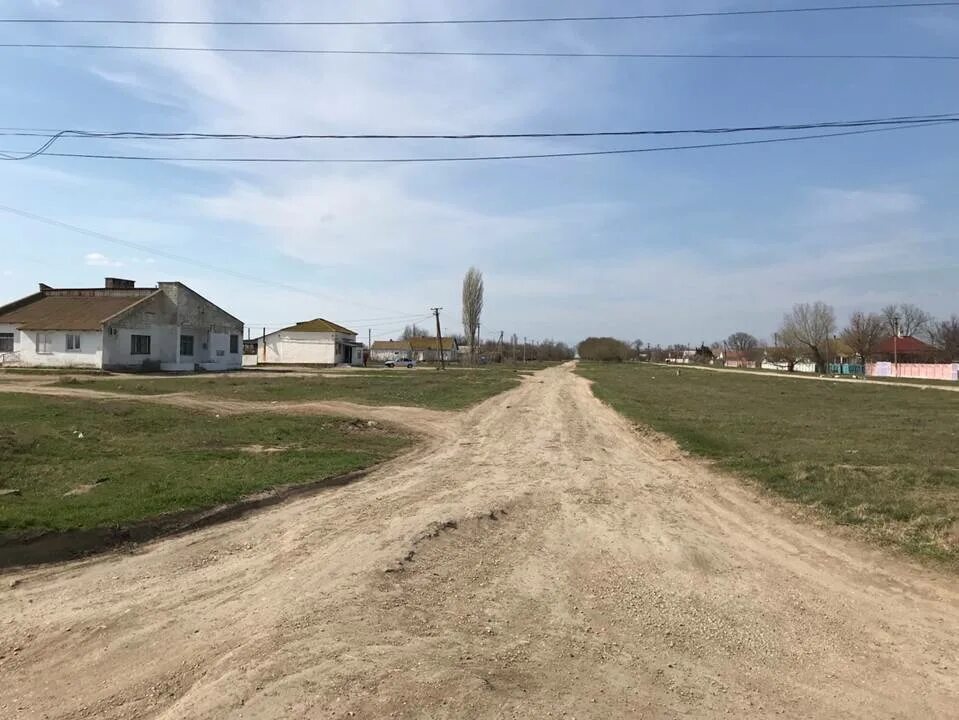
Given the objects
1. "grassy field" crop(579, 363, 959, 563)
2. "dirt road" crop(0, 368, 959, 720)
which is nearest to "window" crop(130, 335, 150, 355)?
"grassy field" crop(579, 363, 959, 563)

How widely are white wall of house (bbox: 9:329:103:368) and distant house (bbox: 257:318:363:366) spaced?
3101 centimetres

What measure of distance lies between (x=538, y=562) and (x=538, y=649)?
6.81ft

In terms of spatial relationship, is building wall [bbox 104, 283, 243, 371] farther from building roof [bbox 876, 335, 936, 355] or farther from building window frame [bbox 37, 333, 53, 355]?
building roof [bbox 876, 335, 936, 355]

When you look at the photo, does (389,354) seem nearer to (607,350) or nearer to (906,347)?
(607,350)

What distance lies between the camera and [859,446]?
49.3 ft

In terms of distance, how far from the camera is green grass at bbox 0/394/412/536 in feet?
26.1

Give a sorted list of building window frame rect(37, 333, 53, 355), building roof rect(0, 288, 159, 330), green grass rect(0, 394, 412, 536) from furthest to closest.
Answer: building roof rect(0, 288, 159, 330), building window frame rect(37, 333, 53, 355), green grass rect(0, 394, 412, 536)

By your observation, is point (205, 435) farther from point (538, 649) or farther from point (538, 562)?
point (538, 649)

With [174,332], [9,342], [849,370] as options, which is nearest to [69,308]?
[9,342]

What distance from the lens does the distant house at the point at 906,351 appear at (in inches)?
3971

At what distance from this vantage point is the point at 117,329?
42.1m

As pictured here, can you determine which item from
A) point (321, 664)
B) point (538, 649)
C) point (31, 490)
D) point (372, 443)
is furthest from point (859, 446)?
point (31, 490)

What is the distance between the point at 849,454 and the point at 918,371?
78.2 meters

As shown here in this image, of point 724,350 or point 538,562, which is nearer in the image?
point 538,562
